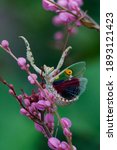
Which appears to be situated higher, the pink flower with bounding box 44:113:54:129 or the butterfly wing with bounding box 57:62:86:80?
the butterfly wing with bounding box 57:62:86:80

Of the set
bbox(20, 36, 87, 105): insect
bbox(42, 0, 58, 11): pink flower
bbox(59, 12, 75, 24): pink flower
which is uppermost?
bbox(42, 0, 58, 11): pink flower

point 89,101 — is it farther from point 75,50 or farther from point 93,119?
point 75,50

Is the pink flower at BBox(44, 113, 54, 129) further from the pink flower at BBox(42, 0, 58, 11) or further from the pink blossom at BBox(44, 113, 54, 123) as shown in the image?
the pink flower at BBox(42, 0, 58, 11)

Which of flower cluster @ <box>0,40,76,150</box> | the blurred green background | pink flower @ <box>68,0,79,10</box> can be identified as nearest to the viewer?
flower cluster @ <box>0,40,76,150</box>

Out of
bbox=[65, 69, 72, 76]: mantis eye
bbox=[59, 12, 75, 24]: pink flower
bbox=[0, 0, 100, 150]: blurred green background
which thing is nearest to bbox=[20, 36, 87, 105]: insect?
bbox=[65, 69, 72, 76]: mantis eye

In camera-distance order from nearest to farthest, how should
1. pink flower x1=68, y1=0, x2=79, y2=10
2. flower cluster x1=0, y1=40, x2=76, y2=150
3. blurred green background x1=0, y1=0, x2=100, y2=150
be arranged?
flower cluster x1=0, y1=40, x2=76, y2=150 < pink flower x1=68, y1=0, x2=79, y2=10 < blurred green background x1=0, y1=0, x2=100, y2=150

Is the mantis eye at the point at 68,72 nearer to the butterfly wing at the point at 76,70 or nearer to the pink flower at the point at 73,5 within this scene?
the butterfly wing at the point at 76,70

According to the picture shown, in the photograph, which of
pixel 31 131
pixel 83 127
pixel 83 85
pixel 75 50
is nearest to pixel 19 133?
pixel 31 131

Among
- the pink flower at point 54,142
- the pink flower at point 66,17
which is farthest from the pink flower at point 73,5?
the pink flower at point 54,142
